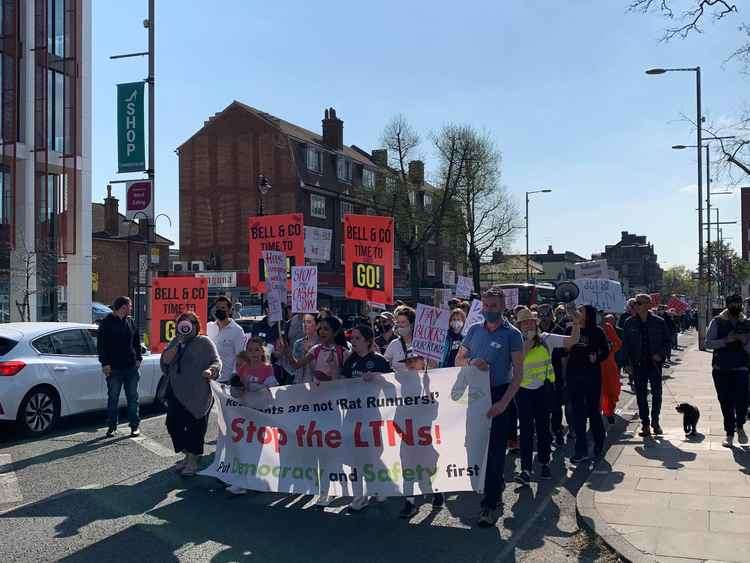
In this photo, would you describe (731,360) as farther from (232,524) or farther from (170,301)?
(170,301)

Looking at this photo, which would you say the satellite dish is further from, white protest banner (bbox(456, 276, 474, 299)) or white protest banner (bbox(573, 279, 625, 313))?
white protest banner (bbox(456, 276, 474, 299))

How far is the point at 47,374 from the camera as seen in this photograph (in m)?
10.6

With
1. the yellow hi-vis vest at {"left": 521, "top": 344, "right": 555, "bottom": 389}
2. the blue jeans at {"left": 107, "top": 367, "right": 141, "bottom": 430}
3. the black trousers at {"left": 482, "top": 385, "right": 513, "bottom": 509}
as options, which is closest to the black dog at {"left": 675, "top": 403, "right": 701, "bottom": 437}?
the yellow hi-vis vest at {"left": 521, "top": 344, "right": 555, "bottom": 389}

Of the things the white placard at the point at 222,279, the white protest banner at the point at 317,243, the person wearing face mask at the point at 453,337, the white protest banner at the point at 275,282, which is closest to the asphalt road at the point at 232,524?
the person wearing face mask at the point at 453,337

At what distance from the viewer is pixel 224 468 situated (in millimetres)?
7426

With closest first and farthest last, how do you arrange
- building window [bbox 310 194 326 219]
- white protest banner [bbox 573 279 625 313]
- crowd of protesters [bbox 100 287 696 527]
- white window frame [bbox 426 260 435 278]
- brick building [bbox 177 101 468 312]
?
crowd of protesters [bbox 100 287 696 527] → white protest banner [bbox 573 279 625 313] → brick building [bbox 177 101 468 312] → building window [bbox 310 194 326 219] → white window frame [bbox 426 260 435 278]

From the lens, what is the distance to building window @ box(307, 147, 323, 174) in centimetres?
5172

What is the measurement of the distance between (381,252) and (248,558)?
5858mm

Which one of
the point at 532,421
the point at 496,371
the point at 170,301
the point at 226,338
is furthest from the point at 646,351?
the point at 170,301

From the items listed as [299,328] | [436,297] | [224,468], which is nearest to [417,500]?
[224,468]

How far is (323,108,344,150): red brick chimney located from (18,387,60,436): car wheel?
4622 cm

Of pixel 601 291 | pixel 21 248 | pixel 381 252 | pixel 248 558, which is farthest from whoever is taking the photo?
pixel 21 248

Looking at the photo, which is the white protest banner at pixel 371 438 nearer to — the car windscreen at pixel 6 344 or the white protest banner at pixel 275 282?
the white protest banner at pixel 275 282

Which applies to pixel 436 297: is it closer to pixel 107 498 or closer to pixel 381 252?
pixel 381 252
